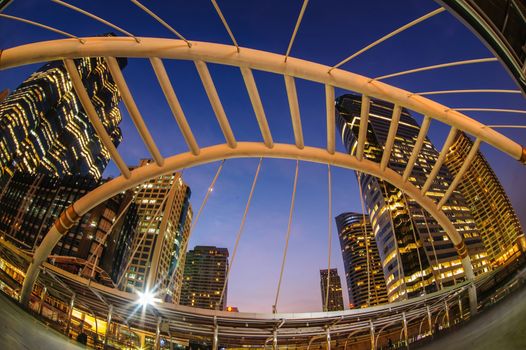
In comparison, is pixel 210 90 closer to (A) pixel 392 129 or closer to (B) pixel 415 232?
(A) pixel 392 129

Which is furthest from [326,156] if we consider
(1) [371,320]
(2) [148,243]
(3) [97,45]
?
(2) [148,243]

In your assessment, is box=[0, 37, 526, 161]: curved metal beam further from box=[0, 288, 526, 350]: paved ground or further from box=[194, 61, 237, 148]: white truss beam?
box=[0, 288, 526, 350]: paved ground

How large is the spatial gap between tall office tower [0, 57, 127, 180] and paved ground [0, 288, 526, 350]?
144773mm

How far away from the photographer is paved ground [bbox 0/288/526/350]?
817 cm

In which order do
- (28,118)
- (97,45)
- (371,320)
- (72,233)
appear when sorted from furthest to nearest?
1. (28,118)
2. (72,233)
3. (371,320)
4. (97,45)

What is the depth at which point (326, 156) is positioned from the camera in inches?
620

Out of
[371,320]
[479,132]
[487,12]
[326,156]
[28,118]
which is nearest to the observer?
[487,12]

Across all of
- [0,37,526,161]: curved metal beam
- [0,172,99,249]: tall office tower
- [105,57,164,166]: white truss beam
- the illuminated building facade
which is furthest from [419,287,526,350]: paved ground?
[0,172,99,249]: tall office tower

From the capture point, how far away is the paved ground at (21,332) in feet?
29.5

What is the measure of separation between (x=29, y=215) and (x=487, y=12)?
429 ft

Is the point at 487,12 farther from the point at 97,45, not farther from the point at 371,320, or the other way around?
the point at 371,320

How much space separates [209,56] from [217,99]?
149 centimetres

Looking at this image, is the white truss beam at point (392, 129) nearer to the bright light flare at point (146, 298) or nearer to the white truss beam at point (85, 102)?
the white truss beam at point (85, 102)

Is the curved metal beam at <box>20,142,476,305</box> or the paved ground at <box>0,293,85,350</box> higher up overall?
the curved metal beam at <box>20,142,476,305</box>
